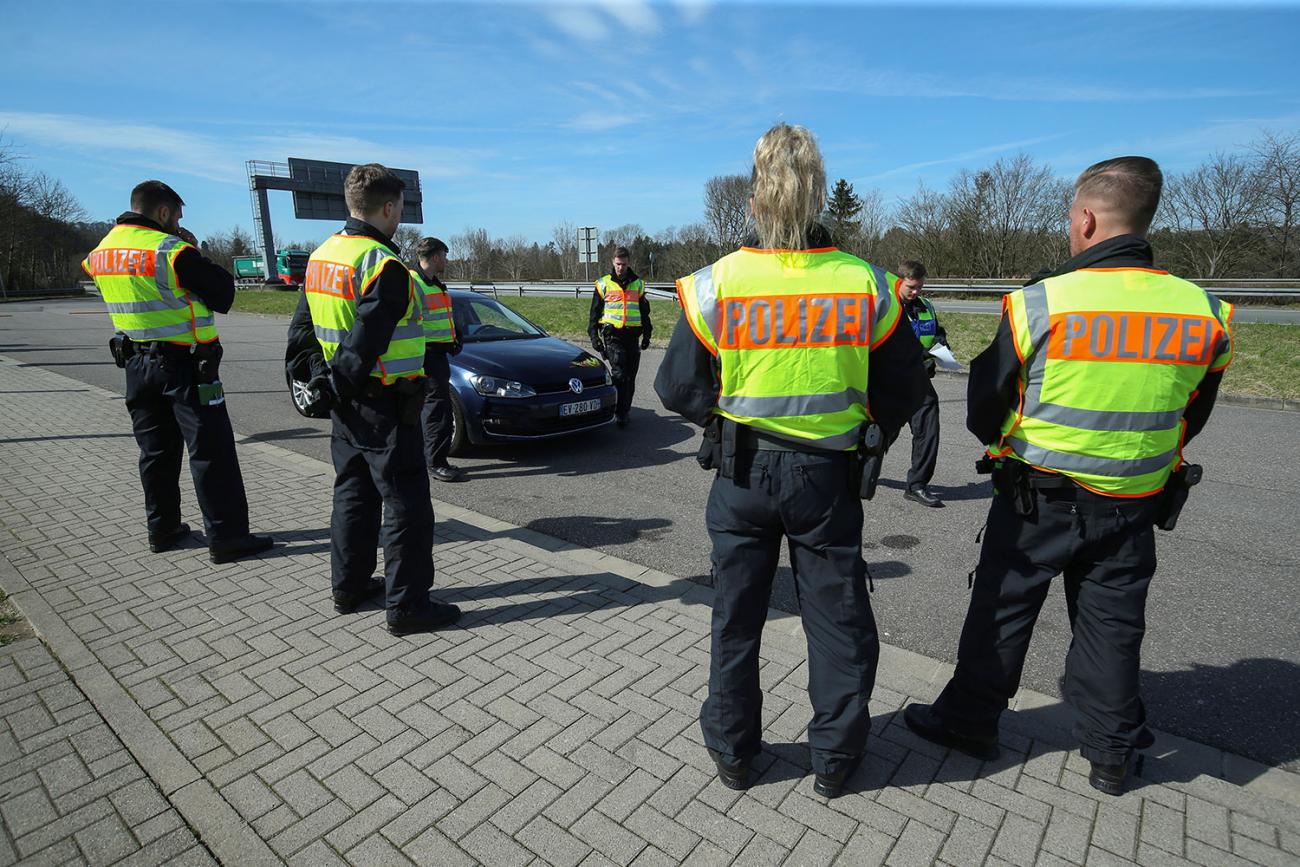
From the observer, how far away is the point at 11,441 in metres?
7.84

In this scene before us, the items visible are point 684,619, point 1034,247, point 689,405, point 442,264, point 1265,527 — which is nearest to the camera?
point 689,405

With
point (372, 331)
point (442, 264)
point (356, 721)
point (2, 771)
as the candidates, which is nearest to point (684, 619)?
point (356, 721)

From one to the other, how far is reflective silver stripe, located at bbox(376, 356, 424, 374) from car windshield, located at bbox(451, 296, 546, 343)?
4394 millimetres

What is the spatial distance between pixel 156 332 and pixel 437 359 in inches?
86.0

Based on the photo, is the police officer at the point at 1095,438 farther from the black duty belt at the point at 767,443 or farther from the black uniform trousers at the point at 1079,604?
the black duty belt at the point at 767,443

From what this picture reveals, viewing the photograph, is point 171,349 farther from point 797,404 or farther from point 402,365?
point 797,404

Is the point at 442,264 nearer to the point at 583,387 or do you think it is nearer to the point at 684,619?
the point at 583,387

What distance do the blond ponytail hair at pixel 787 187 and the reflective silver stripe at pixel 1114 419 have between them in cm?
101

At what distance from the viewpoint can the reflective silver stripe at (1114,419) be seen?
230cm

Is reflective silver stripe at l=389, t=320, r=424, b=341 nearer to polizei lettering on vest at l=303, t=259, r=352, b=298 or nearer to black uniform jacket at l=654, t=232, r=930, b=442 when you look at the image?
polizei lettering on vest at l=303, t=259, r=352, b=298

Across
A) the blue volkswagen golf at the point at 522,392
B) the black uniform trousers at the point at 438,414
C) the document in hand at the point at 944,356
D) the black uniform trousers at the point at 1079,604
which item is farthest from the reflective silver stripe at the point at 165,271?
the document in hand at the point at 944,356

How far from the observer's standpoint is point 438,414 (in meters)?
6.39

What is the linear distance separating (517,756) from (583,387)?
4.96 m

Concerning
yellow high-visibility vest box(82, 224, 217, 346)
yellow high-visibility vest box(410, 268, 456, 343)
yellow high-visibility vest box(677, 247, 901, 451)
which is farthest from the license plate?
yellow high-visibility vest box(677, 247, 901, 451)
